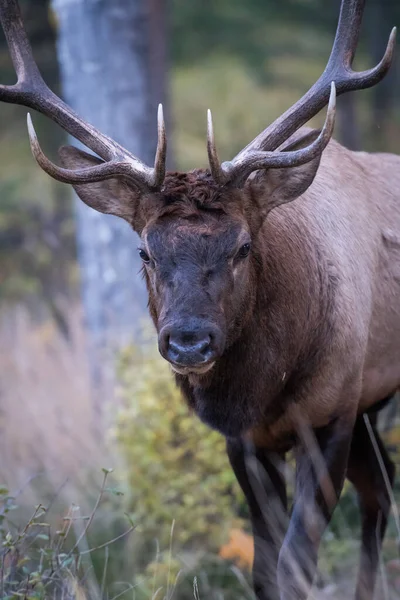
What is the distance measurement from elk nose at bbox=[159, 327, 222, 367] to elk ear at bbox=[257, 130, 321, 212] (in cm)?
82

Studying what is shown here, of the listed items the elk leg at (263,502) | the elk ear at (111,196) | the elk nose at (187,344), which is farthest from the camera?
the elk leg at (263,502)

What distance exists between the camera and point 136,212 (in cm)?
433

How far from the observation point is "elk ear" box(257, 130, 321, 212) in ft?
13.5

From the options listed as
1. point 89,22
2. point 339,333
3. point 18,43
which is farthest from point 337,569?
point 89,22

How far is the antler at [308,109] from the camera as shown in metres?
3.94

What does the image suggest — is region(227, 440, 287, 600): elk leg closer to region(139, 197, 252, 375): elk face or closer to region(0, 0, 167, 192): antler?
region(139, 197, 252, 375): elk face

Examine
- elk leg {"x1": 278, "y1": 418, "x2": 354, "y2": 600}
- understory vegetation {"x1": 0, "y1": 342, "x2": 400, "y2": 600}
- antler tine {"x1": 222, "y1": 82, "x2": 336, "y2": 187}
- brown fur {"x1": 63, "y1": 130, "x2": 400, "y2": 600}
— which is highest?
antler tine {"x1": 222, "y1": 82, "x2": 336, "y2": 187}

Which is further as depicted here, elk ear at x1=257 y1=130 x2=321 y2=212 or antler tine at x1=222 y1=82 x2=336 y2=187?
elk ear at x1=257 y1=130 x2=321 y2=212

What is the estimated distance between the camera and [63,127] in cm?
452

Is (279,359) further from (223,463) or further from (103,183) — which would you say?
(223,463)

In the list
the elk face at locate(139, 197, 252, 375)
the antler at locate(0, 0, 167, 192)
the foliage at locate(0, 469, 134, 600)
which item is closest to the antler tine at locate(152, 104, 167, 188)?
the antler at locate(0, 0, 167, 192)

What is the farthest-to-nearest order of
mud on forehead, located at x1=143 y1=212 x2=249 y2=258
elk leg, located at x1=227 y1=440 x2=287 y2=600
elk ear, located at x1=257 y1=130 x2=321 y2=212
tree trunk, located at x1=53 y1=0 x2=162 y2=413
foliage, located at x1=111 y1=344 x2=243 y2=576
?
tree trunk, located at x1=53 y1=0 x2=162 y2=413 → foliage, located at x1=111 y1=344 x2=243 y2=576 → elk leg, located at x1=227 y1=440 x2=287 y2=600 → elk ear, located at x1=257 y1=130 x2=321 y2=212 → mud on forehead, located at x1=143 y1=212 x2=249 y2=258

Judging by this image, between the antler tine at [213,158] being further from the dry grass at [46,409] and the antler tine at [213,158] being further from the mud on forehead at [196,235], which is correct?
the dry grass at [46,409]

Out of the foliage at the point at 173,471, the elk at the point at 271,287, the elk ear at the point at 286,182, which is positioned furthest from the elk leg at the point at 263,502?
the elk ear at the point at 286,182
